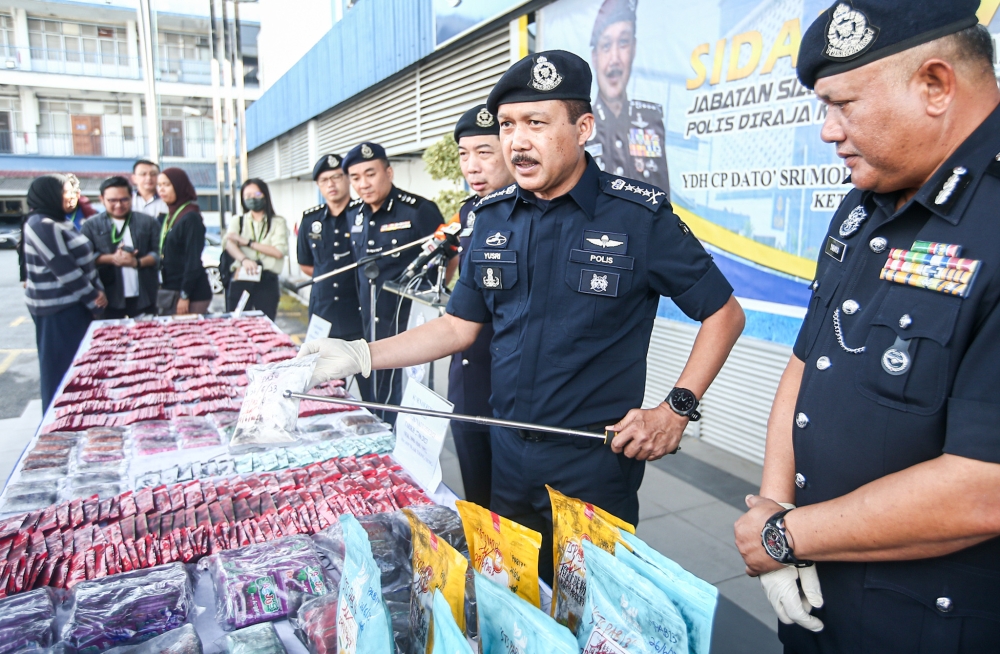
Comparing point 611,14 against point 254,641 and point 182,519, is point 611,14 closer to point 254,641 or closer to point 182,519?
point 182,519

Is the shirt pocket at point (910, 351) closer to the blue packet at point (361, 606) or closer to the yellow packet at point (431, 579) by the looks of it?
the yellow packet at point (431, 579)

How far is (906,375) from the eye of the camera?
95 centimetres

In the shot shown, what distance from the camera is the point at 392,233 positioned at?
3.97 metres

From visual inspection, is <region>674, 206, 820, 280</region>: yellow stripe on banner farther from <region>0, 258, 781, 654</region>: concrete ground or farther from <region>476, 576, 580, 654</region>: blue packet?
<region>476, 576, 580, 654</region>: blue packet

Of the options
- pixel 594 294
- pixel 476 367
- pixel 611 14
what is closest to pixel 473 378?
pixel 476 367

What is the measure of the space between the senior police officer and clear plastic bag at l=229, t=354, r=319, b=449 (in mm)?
569

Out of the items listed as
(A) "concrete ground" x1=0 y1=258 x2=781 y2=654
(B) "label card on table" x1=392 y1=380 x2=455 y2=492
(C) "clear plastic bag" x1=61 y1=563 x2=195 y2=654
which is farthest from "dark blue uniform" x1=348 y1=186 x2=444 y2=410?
(C) "clear plastic bag" x1=61 y1=563 x2=195 y2=654

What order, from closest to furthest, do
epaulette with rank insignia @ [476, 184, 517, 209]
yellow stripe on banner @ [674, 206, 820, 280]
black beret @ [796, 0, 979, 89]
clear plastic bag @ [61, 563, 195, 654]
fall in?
black beret @ [796, 0, 979, 89]
clear plastic bag @ [61, 563, 195, 654]
epaulette with rank insignia @ [476, 184, 517, 209]
yellow stripe on banner @ [674, 206, 820, 280]

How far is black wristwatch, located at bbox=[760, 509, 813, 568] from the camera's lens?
106 cm

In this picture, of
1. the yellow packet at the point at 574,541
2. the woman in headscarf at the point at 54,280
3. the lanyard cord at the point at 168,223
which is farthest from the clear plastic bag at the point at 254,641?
the lanyard cord at the point at 168,223

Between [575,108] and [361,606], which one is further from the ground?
[575,108]

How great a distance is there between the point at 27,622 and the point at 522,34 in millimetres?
5241

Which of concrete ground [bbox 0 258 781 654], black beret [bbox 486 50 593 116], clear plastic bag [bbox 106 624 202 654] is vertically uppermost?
black beret [bbox 486 50 593 116]

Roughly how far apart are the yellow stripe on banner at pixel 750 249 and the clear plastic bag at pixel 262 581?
2.69 meters
